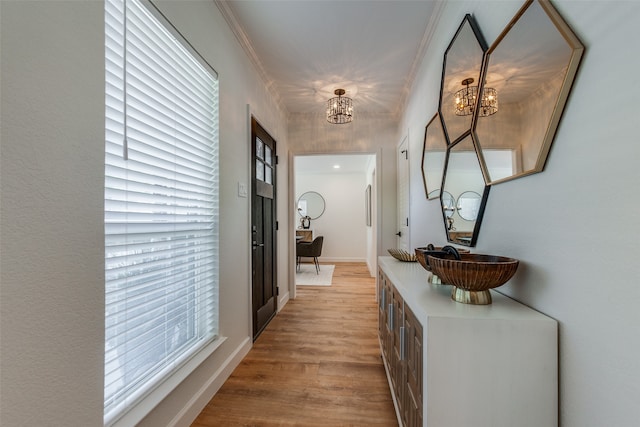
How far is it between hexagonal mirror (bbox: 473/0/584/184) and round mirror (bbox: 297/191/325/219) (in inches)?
228

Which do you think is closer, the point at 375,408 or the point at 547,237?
the point at 547,237

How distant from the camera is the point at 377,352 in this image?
7.23 ft

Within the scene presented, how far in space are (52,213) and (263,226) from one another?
195 centimetres

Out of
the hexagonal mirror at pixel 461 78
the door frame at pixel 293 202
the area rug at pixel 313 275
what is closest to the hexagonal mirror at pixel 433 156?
the hexagonal mirror at pixel 461 78

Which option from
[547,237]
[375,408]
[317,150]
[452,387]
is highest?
[317,150]

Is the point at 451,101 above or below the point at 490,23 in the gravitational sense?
below

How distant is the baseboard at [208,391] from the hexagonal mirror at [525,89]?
76.3 inches

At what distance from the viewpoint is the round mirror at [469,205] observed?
4.38ft

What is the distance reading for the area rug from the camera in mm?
4590

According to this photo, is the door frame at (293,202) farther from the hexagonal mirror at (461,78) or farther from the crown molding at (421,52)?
the hexagonal mirror at (461,78)

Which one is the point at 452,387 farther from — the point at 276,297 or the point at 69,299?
the point at 276,297

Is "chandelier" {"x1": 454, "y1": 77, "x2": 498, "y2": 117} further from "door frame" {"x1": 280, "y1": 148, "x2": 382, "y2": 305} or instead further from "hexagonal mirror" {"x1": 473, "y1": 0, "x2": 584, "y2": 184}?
"door frame" {"x1": 280, "y1": 148, "x2": 382, "y2": 305}

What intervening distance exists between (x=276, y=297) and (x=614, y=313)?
9.38 ft

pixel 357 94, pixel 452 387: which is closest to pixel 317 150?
pixel 357 94
